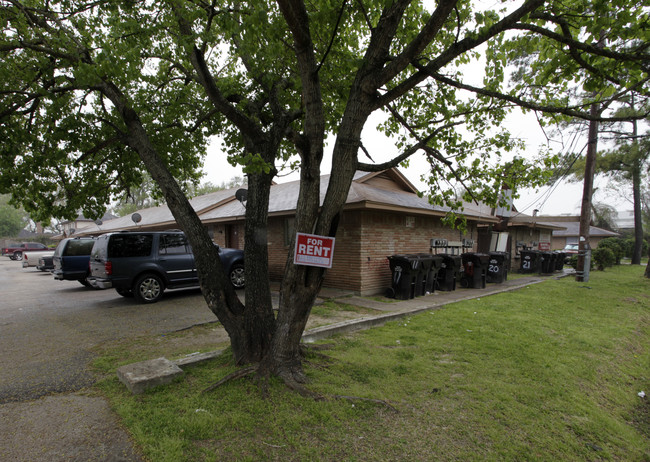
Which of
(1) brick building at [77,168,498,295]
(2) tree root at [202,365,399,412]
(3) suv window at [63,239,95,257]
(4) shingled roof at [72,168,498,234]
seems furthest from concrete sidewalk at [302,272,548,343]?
(3) suv window at [63,239,95,257]

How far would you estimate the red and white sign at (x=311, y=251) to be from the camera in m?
3.69

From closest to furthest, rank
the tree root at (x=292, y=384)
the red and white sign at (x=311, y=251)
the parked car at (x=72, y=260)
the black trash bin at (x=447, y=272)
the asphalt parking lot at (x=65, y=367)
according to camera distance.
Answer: the asphalt parking lot at (x=65, y=367), the tree root at (x=292, y=384), the red and white sign at (x=311, y=251), the black trash bin at (x=447, y=272), the parked car at (x=72, y=260)

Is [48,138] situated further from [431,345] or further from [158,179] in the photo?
[431,345]

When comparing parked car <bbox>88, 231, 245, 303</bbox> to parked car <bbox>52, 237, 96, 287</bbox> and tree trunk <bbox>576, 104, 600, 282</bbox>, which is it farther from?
tree trunk <bbox>576, 104, 600, 282</bbox>

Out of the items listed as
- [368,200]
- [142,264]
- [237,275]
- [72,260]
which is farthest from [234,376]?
[72,260]

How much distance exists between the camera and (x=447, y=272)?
1126cm

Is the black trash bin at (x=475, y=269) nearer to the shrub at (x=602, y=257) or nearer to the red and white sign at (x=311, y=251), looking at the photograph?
the red and white sign at (x=311, y=251)

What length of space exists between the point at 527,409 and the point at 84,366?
5.42 meters

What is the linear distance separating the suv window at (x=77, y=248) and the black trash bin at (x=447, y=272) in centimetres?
1205

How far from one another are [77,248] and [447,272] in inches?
494

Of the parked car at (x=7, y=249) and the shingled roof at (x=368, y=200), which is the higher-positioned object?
the shingled roof at (x=368, y=200)

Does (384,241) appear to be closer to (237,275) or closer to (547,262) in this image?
(237,275)

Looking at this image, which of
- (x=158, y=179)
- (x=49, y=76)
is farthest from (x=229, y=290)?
(x=49, y=76)

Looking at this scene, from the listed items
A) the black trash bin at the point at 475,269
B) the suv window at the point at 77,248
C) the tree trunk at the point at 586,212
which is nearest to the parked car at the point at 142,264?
the suv window at the point at 77,248
